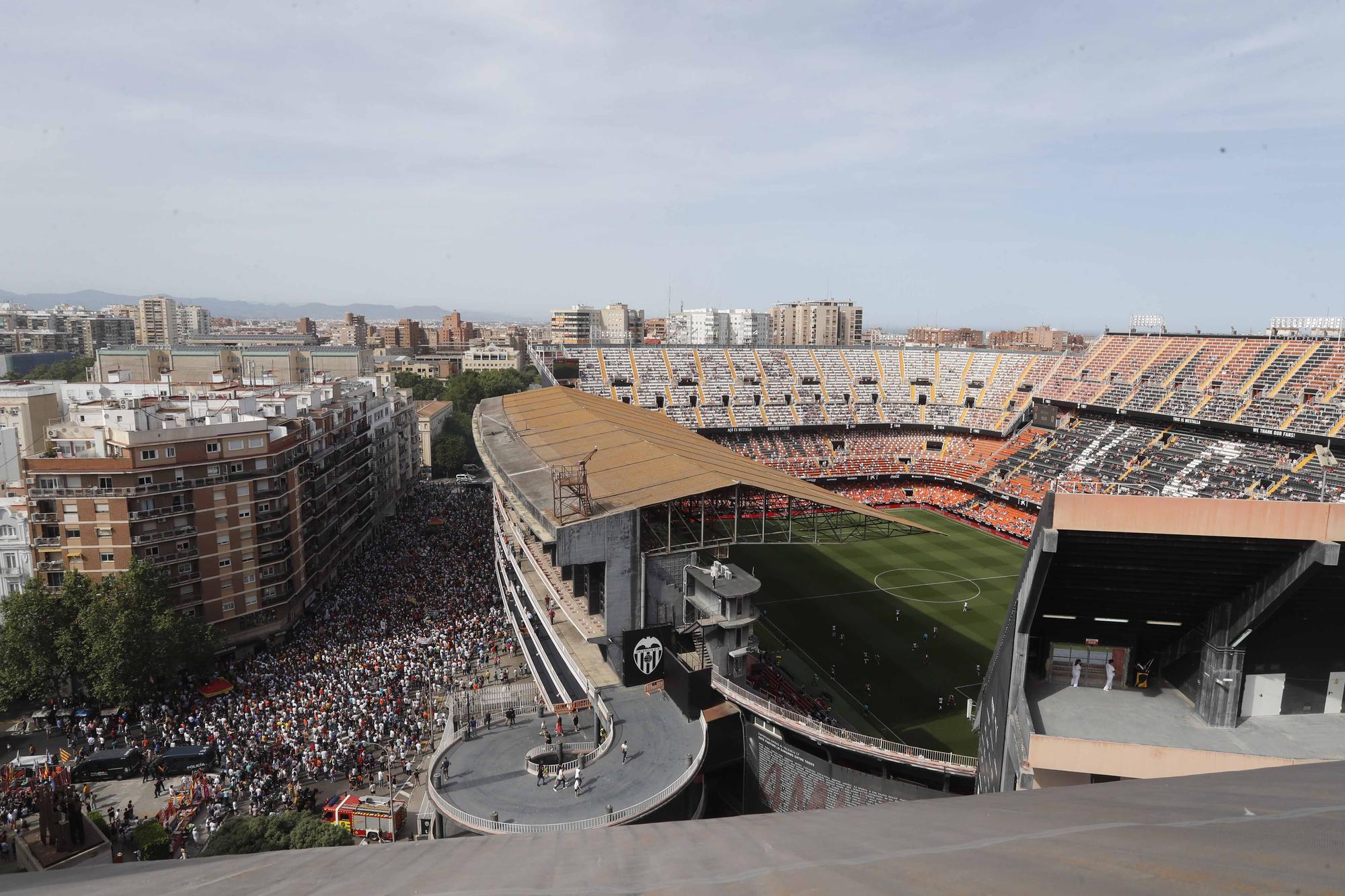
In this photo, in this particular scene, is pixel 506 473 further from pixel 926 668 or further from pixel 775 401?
pixel 775 401

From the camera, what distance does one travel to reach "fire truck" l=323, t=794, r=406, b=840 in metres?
21.9

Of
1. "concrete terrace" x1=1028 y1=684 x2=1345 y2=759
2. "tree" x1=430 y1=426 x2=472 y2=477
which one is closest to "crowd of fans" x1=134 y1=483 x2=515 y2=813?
"concrete terrace" x1=1028 y1=684 x2=1345 y2=759

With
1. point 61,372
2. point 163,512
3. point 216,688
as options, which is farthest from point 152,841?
point 61,372

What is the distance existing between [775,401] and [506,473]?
45.7 metres

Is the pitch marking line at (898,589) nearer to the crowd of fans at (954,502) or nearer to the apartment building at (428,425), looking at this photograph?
the crowd of fans at (954,502)

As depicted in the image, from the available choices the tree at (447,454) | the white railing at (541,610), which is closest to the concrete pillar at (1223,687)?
the white railing at (541,610)

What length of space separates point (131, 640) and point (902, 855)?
33564mm

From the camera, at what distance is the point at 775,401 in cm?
7369

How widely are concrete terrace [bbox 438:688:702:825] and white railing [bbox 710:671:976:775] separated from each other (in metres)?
1.81

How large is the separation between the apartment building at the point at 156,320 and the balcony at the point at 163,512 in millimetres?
147986

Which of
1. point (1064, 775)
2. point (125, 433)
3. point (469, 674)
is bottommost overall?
point (469, 674)

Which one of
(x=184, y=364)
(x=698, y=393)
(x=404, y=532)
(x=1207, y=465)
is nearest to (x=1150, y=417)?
(x=1207, y=465)

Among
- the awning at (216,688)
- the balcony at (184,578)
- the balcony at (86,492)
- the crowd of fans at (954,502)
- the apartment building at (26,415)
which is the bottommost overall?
the awning at (216,688)

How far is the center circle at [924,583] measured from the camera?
4038cm
